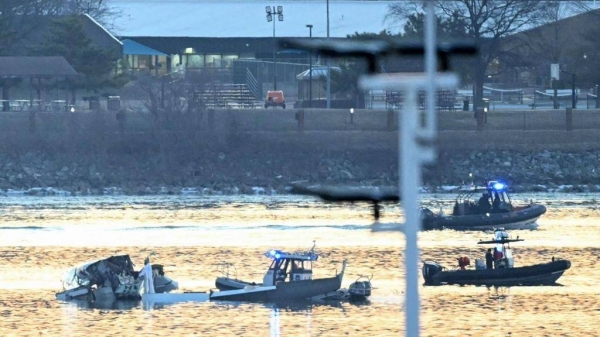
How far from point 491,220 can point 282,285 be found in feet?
45.0

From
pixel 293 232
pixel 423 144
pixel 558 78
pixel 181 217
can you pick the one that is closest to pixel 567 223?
pixel 293 232

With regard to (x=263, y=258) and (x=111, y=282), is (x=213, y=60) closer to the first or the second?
(x=263, y=258)

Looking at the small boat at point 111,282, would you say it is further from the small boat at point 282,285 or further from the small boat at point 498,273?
the small boat at point 498,273

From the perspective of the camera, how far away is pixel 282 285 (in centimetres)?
2941

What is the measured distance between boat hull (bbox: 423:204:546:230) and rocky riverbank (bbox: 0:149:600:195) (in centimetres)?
1268

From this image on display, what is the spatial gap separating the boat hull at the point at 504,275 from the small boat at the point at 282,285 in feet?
8.52

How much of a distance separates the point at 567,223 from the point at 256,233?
10328 mm

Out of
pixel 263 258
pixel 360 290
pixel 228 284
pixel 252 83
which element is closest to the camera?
pixel 360 290

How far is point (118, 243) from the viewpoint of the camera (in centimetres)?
3834

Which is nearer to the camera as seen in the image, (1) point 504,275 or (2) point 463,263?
(1) point 504,275

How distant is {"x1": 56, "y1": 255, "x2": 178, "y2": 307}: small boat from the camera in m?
29.9

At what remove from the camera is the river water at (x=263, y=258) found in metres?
26.2

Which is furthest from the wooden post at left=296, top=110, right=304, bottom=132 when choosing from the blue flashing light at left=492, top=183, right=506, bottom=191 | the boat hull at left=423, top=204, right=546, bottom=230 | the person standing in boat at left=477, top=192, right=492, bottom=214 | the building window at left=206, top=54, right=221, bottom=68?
the building window at left=206, top=54, right=221, bottom=68

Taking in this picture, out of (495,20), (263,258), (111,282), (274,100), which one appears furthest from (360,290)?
(274,100)
